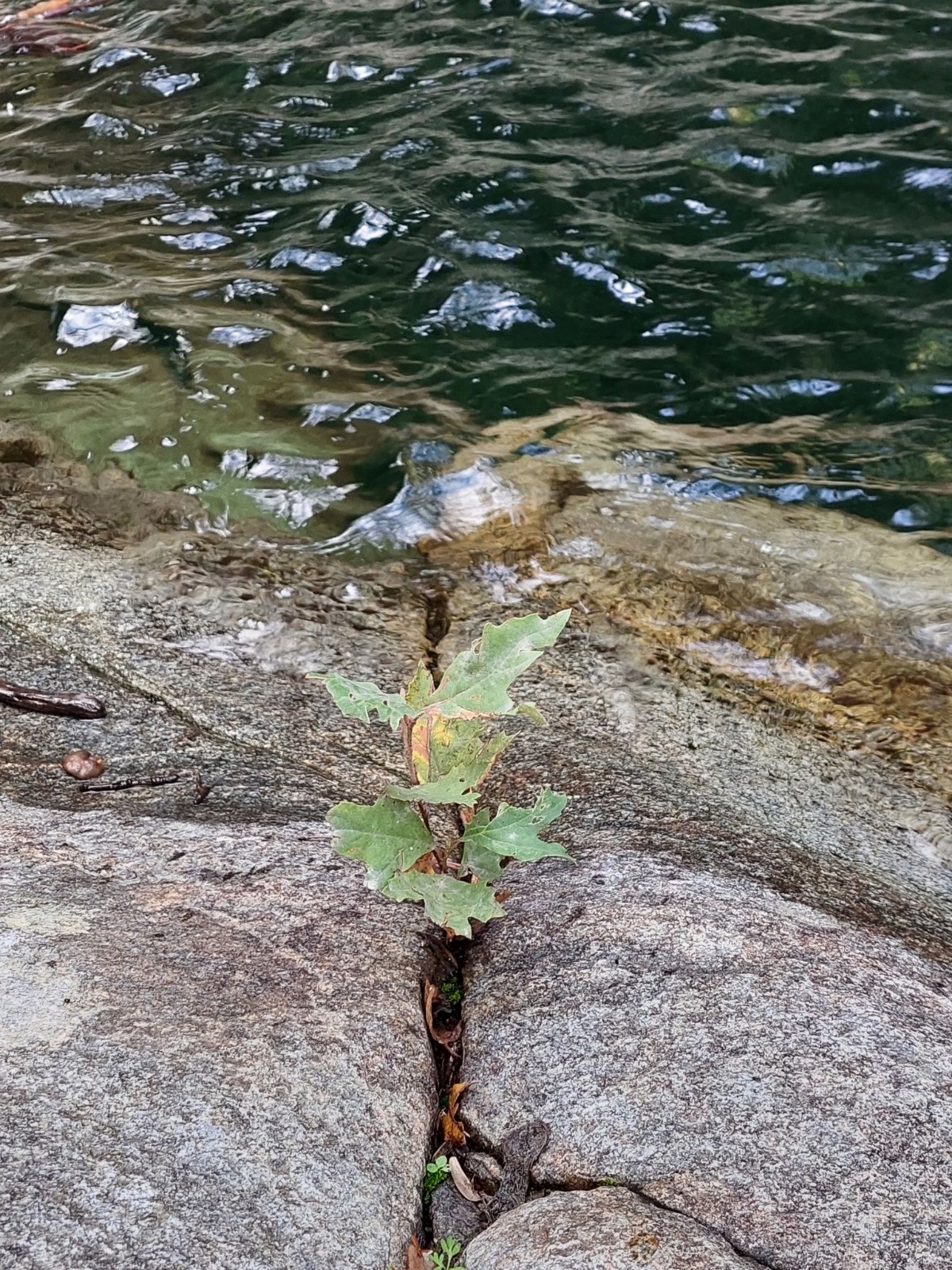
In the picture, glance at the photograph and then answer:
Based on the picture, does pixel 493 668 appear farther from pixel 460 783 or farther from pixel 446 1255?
pixel 446 1255

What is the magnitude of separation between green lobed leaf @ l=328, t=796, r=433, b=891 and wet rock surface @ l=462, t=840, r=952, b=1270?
1.03ft

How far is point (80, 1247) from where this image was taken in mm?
1610

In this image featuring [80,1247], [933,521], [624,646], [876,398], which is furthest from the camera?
[876,398]

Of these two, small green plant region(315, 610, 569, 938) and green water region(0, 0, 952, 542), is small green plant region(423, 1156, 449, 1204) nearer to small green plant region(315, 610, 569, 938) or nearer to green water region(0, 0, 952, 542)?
small green plant region(315, 610, 569, 938)

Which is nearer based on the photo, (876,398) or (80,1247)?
(80,1247)

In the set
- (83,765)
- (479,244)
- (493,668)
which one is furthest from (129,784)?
(479,244)

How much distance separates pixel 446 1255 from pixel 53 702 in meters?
1.75

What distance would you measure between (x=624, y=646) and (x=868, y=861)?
3.42ft

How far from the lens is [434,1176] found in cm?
194

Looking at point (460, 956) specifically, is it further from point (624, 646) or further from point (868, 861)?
point (624, 646)

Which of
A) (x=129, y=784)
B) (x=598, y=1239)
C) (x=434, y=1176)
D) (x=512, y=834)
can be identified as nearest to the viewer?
(x=598, y=1239)

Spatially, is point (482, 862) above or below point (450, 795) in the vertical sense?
below

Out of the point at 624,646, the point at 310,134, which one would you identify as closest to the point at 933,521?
the point at 624,646

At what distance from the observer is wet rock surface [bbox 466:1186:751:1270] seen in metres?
1.69
